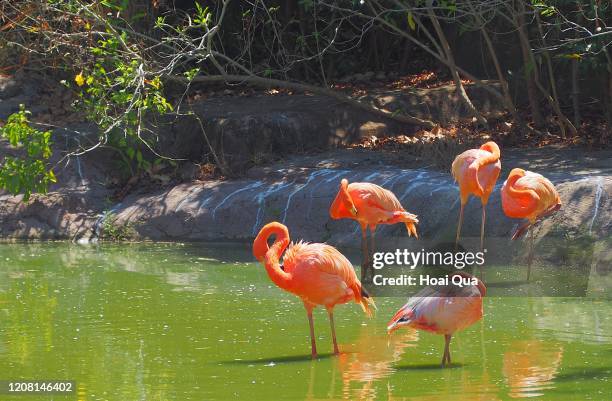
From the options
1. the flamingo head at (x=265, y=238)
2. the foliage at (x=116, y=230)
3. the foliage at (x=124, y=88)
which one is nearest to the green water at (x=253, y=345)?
the flamingo head at (x=265, y=238)

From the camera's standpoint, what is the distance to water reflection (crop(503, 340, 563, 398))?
17.2ft

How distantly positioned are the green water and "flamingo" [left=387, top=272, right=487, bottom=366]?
215 mm

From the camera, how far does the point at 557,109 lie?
11.6m

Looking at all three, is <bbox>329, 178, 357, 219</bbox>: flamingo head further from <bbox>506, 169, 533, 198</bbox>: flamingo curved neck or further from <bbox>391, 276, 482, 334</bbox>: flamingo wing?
<bbox>391, 276, 482, 334</bbox>: flamingo wing

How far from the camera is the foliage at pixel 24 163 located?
33.3 feet

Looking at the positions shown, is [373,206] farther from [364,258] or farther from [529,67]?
[529,67]

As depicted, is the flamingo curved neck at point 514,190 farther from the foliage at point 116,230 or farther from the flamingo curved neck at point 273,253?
the foliage at point 116,230

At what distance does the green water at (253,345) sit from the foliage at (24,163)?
5.95 feet

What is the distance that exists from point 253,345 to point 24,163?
5014 mm

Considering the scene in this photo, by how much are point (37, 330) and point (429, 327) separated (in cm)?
249

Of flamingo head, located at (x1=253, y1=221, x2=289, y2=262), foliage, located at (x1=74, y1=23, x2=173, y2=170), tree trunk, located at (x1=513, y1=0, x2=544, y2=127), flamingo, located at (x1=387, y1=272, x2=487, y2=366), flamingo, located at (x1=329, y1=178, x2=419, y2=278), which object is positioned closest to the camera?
flamingo, located at (x1=387, y1=272, x2=487, y2=366)

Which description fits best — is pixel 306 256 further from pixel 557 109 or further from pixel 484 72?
pixel 484 72

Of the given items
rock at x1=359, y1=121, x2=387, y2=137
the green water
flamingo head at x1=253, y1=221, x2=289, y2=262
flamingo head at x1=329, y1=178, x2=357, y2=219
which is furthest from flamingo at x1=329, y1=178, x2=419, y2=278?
rock at x1=359, y1=121, x2=387, y2=137

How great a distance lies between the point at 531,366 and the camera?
18.6 ft
